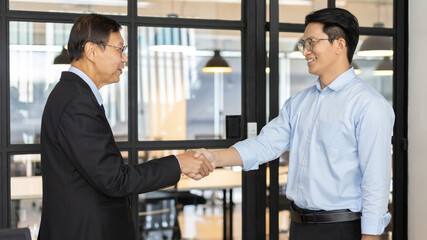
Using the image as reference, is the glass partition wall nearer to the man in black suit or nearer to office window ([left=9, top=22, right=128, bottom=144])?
office window ([left=9, top=22, right=128, bottom=144])

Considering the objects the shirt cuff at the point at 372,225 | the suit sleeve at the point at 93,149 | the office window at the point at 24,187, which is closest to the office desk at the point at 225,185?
the office window at the point at 24,187

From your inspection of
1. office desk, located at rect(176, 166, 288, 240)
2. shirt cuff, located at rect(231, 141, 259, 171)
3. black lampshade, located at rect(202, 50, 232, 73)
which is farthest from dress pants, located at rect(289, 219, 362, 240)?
black lampshade, located at rect(202, 50, 232, 73)

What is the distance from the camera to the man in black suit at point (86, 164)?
6.25 ft

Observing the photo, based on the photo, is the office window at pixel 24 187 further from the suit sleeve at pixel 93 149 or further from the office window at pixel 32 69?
the suit sleeve at pixel 93 149

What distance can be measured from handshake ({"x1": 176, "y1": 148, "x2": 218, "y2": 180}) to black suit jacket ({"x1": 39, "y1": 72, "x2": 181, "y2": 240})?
13.9 inches

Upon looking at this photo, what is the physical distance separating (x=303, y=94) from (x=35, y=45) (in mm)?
1495

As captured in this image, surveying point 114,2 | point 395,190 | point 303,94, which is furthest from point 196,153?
point 395,190

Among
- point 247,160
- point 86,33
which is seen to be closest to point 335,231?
point 247,160

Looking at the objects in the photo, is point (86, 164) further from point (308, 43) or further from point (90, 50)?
point (308, 43)

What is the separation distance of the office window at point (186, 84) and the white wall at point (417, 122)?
108 cm

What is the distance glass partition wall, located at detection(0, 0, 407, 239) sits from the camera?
2.79 meters

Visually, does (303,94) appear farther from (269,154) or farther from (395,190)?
(395,190)

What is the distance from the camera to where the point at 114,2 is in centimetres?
290

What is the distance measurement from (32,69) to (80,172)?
3.59ft
